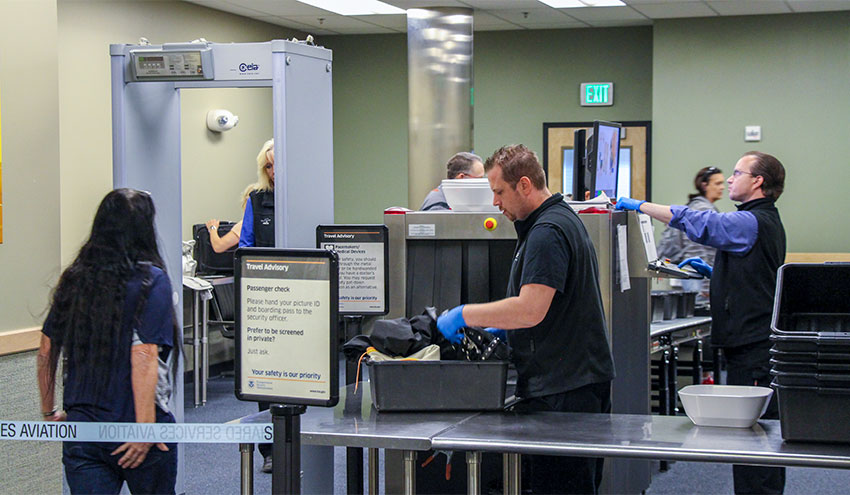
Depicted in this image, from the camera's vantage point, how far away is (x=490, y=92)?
976cm

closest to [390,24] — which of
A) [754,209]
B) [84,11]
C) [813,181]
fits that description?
[84,11]

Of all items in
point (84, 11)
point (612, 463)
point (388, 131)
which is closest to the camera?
point (612, 463)

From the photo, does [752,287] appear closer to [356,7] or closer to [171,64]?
[171,64]

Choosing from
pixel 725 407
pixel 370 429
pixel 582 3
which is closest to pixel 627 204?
pixel 725 407

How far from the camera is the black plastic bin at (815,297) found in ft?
8.31

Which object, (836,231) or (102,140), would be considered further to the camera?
(836,231)

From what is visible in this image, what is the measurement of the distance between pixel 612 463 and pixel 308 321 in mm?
1971

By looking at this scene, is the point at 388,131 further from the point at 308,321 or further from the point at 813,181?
the point at 308,321

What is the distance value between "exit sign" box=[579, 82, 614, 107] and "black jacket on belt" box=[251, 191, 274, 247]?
5.51 metres

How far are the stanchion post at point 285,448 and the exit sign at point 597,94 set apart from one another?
25.8ft

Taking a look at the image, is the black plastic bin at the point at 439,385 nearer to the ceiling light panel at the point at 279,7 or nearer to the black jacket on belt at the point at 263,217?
the black jacket on belt at the point at 263,217

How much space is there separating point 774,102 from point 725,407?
6.58 meters

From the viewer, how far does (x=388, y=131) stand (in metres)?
10.0

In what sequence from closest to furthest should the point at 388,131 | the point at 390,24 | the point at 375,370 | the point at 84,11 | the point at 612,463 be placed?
the point at 375,370 < the point at 612,463 < the point at 84,11 < the point at 390,24 < the point at 388,131
